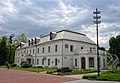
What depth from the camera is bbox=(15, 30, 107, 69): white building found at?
42.7 meters

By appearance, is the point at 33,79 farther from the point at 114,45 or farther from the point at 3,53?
the point at 3,53

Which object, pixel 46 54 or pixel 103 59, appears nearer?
pixel 103 59

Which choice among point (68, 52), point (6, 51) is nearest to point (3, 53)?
point (6, 51)

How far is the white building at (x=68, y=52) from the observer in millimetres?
42688

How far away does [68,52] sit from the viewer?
46594 mm

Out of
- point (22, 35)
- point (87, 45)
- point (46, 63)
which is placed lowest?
point (46, 63)

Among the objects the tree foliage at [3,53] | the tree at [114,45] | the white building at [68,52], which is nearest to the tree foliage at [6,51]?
the tree foliage at [3,53]

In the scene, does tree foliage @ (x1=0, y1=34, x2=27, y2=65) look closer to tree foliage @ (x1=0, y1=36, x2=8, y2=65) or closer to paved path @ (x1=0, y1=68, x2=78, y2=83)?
tree foliage @ (x1=0, y1=36, x2=8, y2=65)

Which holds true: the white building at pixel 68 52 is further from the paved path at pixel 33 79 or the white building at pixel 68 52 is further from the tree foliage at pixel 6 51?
the tree foliage at pixel 6 51

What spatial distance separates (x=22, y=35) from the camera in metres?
97.3

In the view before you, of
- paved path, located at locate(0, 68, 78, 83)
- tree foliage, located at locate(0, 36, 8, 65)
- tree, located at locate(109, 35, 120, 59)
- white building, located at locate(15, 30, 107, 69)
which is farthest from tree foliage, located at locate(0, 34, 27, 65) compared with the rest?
paved path, located at locate(0, 68, 78, 83)

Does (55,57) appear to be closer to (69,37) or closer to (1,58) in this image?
(69,37)

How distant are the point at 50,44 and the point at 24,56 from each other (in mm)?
16362

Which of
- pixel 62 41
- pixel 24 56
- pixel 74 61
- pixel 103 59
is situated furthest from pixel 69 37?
pixel 24 56
